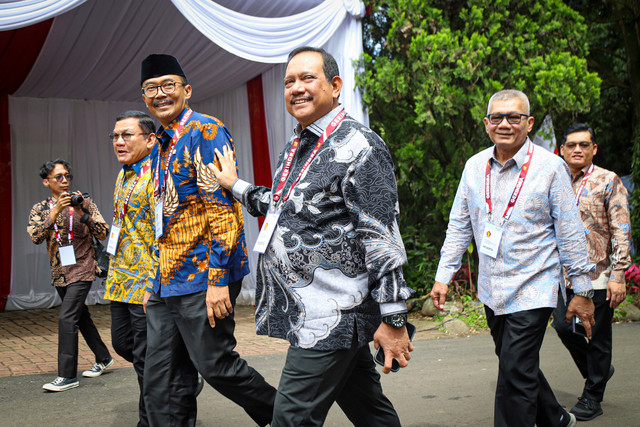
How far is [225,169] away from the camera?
116 inches

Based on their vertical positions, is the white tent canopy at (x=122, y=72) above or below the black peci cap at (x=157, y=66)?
above

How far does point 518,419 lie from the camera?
10.2 ft

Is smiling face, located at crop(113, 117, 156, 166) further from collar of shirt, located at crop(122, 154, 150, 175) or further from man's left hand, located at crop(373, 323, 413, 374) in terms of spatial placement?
man's left hand, located at crop(373, 323, 413, 374)

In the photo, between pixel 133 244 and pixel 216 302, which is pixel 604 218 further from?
pixel 133 244

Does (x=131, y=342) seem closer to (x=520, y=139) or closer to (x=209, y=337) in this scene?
(x=209, y=337)

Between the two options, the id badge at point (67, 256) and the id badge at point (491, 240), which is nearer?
the id badge at point (491, 240)

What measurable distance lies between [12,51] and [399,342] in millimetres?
8162

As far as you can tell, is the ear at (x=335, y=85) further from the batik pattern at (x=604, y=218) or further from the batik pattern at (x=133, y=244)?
the batik pattern at (x=604, y=218)

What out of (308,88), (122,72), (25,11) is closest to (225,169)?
(308,88)

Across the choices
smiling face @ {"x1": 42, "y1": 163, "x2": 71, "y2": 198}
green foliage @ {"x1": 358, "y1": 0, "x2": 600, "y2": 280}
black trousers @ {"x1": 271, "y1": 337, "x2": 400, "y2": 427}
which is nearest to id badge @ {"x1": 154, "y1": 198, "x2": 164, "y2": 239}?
black trousers @ {"x1": 271, "y1": 337, "x2": 400, "y2": 427}

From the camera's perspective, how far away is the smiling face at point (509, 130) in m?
3.36

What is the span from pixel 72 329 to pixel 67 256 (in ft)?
2.01

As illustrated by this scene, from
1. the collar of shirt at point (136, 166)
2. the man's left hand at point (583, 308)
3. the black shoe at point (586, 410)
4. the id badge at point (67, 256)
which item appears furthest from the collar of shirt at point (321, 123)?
the id badge at point (67, 256)

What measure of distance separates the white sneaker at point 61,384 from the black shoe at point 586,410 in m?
3.83
